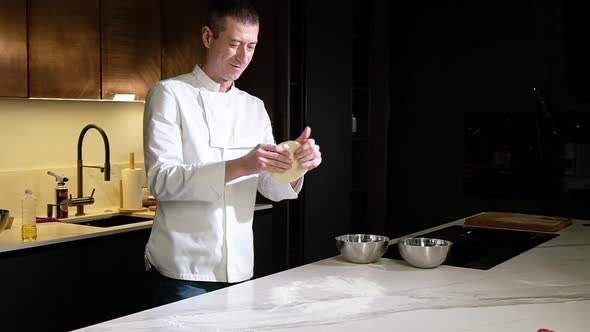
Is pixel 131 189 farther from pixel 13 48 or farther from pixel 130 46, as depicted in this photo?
pixel 13 48

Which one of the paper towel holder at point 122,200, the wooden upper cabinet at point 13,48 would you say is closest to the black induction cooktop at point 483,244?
the paper towel holder at point 122,200

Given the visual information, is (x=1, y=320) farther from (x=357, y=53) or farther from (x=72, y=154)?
(x=357, y=53)

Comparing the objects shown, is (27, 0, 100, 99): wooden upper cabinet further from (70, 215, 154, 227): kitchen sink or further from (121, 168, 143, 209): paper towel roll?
(70, 215, 154, 227): kitchen sink

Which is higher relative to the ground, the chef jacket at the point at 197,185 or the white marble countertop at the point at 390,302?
the chef jacket at the point at 197,185

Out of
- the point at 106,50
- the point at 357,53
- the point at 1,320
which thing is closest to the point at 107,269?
the point at 1,320

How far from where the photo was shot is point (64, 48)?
124 inches

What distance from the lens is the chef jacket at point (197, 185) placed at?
2.07 meters

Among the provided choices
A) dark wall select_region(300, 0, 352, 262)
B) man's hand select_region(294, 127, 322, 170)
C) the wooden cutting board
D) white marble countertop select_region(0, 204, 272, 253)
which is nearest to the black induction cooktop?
the wooden cutting board

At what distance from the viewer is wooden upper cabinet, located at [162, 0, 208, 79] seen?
3688 mm

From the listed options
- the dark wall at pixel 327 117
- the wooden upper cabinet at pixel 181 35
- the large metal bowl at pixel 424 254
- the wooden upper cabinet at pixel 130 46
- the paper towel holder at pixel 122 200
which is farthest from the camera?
the dark wall at pixel 327 117

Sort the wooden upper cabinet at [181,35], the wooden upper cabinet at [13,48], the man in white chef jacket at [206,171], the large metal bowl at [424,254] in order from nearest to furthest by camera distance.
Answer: the large metal bowl at [424,254], the man in white chef jacket at [206,171], the wooden upper cabinet at [13,48], the wooden upper cabinet at [181,35]

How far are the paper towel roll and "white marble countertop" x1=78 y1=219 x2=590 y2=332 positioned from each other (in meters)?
1.83

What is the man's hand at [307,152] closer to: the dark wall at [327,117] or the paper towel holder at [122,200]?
the paper towel holder at [122,200]

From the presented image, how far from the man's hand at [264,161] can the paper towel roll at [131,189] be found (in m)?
1.71
